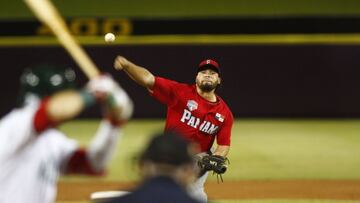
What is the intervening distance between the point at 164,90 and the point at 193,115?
0.36m

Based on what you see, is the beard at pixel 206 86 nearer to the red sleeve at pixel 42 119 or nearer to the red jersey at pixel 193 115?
the red jersey at pixel 193 115

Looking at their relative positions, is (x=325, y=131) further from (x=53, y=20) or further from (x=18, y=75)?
(x=53, y=20)

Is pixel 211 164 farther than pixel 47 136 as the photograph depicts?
Yes

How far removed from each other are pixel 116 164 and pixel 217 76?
4523 millimetres

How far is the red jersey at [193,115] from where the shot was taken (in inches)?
268

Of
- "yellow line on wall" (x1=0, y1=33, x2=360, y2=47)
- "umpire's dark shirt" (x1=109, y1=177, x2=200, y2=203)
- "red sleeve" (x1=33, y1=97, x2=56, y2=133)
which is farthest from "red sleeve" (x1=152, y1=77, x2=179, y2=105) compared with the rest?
"yellow line on wall" (x1=0, y1=33, x2=360, y2=47)

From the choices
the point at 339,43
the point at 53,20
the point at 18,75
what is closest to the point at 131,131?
the point at 18,75

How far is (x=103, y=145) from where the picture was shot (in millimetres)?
3555

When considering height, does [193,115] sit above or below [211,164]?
above

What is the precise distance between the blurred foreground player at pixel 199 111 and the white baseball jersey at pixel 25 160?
311 centimetres

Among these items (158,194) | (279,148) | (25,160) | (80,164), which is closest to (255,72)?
(279,148)

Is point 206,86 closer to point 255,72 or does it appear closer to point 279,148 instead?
point 279,148

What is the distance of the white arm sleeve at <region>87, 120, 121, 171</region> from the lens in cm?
353

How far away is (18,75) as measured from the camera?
15852 mm
